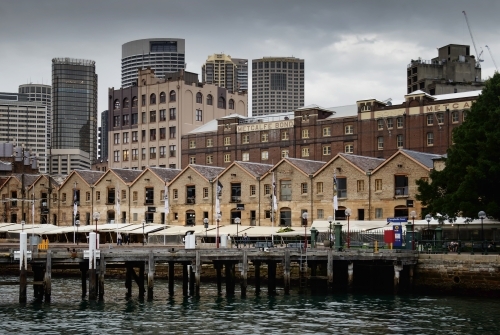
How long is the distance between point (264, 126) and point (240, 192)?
30946mm

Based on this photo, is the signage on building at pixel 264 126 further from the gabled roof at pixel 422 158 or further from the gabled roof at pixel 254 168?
the gabled roof at pixel 422 158

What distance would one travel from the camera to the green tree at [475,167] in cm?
6944

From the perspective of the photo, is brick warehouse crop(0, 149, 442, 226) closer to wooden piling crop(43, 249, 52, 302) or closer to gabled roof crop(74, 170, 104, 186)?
gabled roof crop(74, 170, 104, 186)

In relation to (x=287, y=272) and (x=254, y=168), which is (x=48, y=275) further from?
(x=254, y=168)

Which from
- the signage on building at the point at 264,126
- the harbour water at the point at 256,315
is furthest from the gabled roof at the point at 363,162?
the signage on building at the point at 264,126

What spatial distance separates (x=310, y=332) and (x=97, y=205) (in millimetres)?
74841

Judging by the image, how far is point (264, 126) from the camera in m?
135

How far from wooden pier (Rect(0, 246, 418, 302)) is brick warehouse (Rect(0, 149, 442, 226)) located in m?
21.4

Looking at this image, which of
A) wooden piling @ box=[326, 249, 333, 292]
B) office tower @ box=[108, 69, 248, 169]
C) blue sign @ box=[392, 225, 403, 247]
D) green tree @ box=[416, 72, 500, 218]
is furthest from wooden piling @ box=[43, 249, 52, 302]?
office tower @ box=[108, 69, 248, 169]

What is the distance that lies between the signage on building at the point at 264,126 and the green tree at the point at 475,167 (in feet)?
187

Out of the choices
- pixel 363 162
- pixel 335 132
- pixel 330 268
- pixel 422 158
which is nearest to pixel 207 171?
pixel 363 162

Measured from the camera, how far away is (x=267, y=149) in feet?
442

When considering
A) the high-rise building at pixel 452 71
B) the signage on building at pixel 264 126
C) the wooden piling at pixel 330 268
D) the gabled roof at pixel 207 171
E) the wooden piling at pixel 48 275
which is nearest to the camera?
the wooden piling at pixel 48 275

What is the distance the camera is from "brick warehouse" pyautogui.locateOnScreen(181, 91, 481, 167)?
11612 cm
